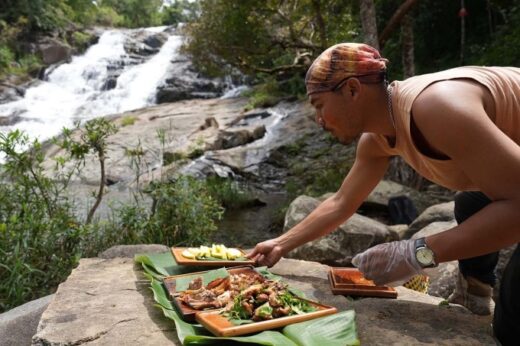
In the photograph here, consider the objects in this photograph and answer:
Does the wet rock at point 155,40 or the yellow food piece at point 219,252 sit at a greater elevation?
the wet rock at point 155,40

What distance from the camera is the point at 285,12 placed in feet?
30.8

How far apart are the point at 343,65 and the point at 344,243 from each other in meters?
3.32

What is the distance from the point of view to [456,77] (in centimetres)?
169

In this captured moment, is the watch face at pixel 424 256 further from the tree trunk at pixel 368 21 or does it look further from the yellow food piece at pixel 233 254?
the tree trunk at pixel 368 21

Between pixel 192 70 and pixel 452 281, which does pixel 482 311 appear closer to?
pixel 452 281

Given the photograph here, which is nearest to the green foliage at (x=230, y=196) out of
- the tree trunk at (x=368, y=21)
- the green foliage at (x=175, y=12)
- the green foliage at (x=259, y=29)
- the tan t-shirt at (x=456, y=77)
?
the green foliage at (x=259, y=29)

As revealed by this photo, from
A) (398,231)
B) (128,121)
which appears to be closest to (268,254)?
(398,231)

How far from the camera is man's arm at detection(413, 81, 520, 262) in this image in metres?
1.50

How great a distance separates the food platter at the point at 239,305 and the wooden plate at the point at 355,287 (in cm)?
42

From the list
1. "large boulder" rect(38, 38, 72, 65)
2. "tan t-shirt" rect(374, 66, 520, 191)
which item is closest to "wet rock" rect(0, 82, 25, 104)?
"large boulder" rect(38, 38, 72, 65)

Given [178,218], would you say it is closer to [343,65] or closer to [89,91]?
[343,65]

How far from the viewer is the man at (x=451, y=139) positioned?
4.99 feet

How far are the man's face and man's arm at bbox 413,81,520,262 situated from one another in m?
0.29

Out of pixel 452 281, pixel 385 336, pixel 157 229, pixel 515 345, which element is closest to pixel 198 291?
pixel 385 336
